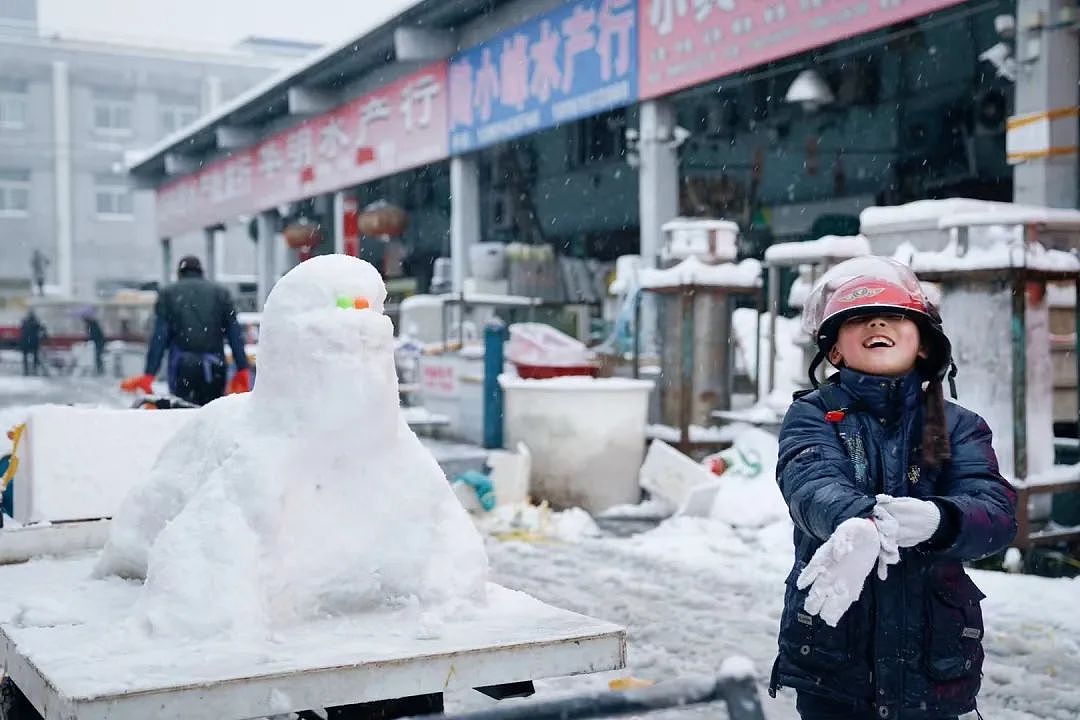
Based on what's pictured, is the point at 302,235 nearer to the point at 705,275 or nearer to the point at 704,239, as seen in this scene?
the point at 704,239

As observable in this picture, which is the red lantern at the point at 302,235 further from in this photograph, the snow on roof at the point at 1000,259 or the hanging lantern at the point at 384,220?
the snow on roof at the point at 1000,259

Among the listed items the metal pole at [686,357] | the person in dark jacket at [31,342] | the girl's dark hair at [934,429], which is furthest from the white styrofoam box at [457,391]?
the person in dark jacket at [31,342]

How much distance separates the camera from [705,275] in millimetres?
9812

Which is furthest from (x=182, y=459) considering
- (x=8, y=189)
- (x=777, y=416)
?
(x=8, y=189)

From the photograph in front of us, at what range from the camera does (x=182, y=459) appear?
349cm

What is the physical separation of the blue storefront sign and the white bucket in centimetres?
476

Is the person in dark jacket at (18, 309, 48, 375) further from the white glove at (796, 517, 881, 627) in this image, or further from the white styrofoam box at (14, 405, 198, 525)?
the white glove at (796, 517, 881, 627)

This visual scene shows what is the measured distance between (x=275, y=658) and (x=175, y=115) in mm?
46708

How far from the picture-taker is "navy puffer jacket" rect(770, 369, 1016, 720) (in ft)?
7.93

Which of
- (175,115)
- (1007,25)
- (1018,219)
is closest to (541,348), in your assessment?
(1007,25)

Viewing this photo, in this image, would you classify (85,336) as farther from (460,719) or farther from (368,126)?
(460,719)

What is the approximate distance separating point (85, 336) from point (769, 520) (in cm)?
3107

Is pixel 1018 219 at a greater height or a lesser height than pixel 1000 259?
greater

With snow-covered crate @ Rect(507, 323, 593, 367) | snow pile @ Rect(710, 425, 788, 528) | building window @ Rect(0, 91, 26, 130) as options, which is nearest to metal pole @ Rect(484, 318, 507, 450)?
snow-covered crate @ Rect(507, 323, 593, 367)
